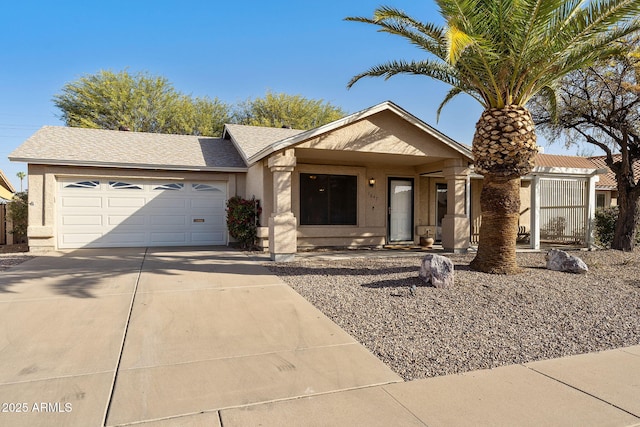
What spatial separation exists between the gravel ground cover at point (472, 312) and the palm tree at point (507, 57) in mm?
1498

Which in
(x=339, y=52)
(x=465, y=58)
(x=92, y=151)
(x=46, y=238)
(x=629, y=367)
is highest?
(x=339, y=52)

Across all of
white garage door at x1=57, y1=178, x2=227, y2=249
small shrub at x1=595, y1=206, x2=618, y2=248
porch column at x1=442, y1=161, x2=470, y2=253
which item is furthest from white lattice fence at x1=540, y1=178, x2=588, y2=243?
white garage door at x1=57, y1=178, x2=227, y2=249

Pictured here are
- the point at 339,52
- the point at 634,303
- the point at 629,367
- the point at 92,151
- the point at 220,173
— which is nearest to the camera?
the point at 629,367

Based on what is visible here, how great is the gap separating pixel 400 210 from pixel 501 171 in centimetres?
631

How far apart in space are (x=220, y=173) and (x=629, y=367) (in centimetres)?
1243

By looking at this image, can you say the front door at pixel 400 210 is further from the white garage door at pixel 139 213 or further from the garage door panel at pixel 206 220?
the garage door panel at pixel 206 220

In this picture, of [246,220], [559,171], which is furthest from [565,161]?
[246,220]

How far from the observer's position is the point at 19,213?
12828 millimetres

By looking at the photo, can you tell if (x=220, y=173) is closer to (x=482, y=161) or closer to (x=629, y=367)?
(x=482, y=161)

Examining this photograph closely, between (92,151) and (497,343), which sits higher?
(92,151)

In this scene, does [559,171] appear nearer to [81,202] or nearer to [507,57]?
[507,57]

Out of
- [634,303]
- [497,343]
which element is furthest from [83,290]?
[634,303]

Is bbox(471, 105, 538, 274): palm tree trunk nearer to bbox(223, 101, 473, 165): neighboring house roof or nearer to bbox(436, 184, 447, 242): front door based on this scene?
bbox(223, 101, 473, 165): neighboring house roof

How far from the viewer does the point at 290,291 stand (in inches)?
272
